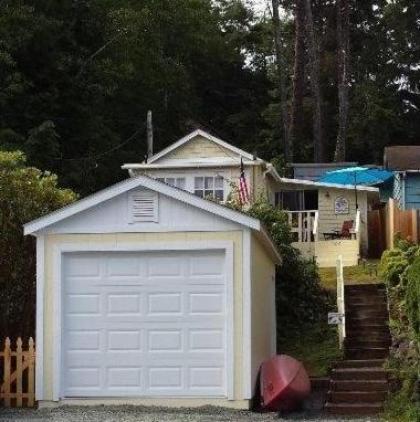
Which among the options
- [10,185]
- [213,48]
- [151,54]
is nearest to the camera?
[10,185]

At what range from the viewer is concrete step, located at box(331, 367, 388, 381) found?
47.5 ft

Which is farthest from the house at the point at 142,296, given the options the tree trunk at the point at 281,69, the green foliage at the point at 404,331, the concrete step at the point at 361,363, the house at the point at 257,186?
the tree trunk at the point at 281,69

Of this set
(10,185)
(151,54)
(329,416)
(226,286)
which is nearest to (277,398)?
(329,416)

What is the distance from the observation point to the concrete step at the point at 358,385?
1410 cm

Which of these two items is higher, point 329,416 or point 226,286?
point 226,286

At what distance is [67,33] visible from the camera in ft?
111

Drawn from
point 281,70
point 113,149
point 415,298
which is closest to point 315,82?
point 281,70

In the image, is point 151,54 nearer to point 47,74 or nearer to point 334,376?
point 47,74

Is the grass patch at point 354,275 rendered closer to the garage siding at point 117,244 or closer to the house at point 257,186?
the house at point 257,186

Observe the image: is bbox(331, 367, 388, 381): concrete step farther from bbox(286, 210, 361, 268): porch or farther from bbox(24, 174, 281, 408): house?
bbox(286, 210, 361, 268): porch

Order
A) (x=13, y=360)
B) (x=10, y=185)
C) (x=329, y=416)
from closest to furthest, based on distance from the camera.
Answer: (x=329, y=416) < (x=13, y=360) < (x=10, y=185)

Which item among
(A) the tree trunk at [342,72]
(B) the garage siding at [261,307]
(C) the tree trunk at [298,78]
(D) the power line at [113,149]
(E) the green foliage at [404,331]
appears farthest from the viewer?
(A) the tree trunk at [342,72]

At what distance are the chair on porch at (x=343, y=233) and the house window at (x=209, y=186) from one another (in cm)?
359

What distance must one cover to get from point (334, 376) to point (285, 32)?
3782 cm
